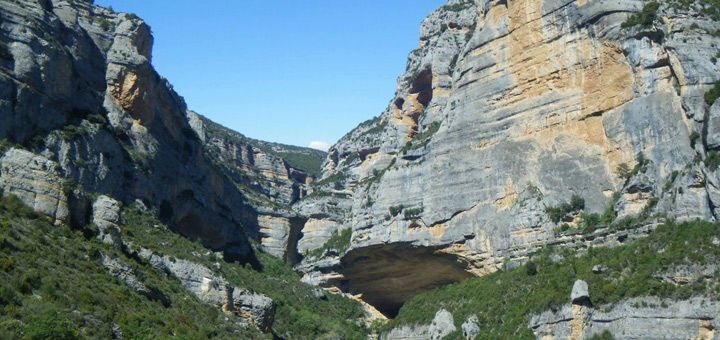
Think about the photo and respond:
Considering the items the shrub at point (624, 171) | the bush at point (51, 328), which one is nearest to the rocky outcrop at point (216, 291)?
the bush at point (51, 328)

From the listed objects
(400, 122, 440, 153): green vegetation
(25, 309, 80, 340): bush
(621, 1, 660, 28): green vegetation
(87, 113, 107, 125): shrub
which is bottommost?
(25, 309, 80, 340): bush

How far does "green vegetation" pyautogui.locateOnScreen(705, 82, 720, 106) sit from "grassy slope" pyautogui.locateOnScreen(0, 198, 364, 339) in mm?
31717

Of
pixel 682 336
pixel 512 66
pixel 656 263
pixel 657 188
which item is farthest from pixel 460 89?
pixel 682 336

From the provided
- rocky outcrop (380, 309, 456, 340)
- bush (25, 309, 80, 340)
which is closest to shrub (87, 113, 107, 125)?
rocky outcrop (380, 309, 456, 340)

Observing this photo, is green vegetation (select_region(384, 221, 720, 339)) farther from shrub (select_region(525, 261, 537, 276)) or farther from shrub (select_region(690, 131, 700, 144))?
shrub (select_region(690, 131, 700, 144))

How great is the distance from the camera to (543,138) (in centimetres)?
6538

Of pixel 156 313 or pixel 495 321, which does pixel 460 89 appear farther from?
pixel 156 313

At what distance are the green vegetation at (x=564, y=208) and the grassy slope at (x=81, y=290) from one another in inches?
892

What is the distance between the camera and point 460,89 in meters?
73.2

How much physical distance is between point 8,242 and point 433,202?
40107 millimetres

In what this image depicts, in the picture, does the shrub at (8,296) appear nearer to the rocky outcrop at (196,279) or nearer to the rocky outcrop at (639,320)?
the rocky outcrop at (196,279)

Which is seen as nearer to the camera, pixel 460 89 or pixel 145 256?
pixel 145 256

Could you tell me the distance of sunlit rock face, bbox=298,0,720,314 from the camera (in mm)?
57625

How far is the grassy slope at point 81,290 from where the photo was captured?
30.4 metres
